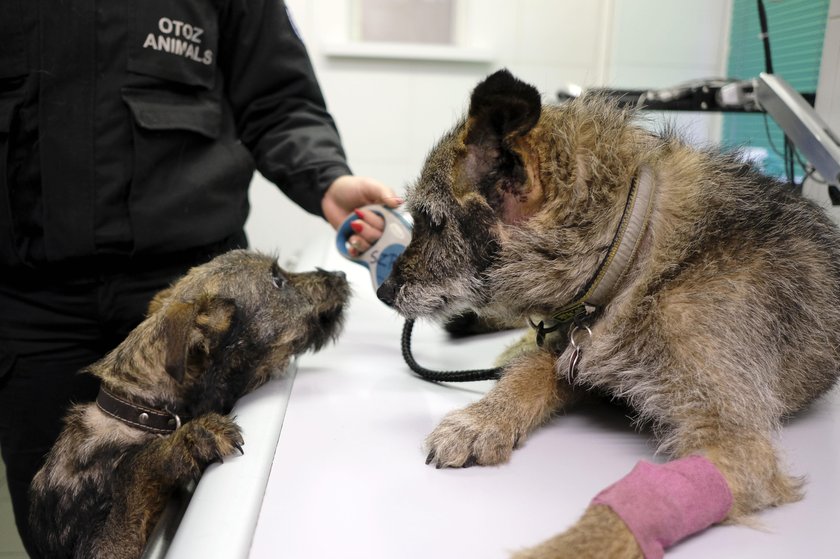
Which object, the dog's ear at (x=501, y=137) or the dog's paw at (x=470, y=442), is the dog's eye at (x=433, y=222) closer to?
the dog's ear at (x=501, y=137)

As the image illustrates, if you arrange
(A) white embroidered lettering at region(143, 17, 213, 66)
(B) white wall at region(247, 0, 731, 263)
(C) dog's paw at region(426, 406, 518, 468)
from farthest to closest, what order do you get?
(B) white wall at region(247, 0, 731, 263) → (A) white embroidered lettering at region(143, 17, 213, 66) → (C) dog's paw at region(426, 406, 518, 468)

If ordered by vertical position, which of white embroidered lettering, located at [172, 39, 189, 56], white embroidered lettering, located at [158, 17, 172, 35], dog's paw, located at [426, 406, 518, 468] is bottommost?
dog's paw, located at [426, 406, 518, 468]

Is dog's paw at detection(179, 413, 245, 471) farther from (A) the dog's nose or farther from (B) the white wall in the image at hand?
(B) the white wall

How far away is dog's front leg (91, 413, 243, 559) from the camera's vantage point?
46.1 inches

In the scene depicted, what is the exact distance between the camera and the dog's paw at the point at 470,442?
1.00 meters

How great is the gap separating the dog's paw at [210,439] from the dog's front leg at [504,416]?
335 millimetres

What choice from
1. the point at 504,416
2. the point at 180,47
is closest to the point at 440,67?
the point at 180,47

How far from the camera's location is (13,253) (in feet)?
4.99

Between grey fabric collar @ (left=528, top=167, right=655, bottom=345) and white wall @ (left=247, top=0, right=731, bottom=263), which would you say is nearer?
grey fabric collar @ (left=528, top=167, right=655, bottom=345)

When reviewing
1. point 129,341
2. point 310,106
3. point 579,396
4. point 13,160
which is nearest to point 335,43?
point 310,106

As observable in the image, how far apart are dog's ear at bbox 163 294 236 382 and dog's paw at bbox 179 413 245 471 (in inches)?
4.7

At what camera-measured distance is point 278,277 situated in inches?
63.2

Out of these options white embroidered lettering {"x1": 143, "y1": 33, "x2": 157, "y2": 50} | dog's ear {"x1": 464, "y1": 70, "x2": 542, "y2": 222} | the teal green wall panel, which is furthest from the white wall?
dog's ear {"x1": 464, "y1": 70, "x2": 542, "y2": 222}

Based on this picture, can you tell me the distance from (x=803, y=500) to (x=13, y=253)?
1.64 metres
